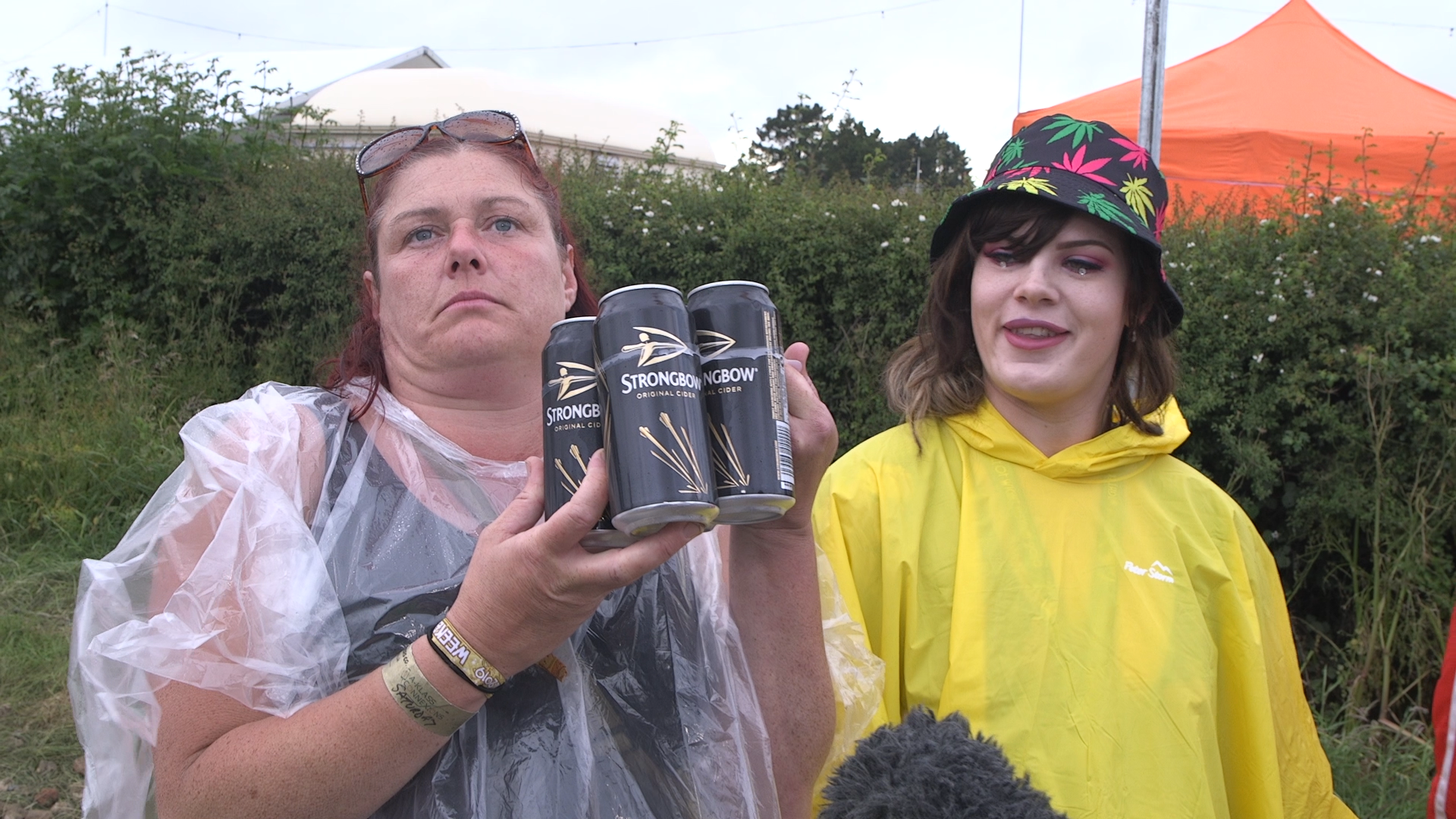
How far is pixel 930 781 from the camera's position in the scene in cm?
107

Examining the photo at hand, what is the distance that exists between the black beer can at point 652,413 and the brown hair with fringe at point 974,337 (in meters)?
1.02

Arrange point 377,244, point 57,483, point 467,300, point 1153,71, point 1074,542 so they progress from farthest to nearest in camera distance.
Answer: point 57,483
point 1153,71
point 1074,542
point 377,244
point 467,300

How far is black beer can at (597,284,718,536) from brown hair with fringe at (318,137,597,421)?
60 cm

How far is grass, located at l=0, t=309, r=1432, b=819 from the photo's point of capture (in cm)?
334

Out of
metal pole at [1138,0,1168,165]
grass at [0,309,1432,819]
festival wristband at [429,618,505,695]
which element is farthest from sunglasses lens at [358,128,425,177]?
metal pole at [1138,0,1168,165]

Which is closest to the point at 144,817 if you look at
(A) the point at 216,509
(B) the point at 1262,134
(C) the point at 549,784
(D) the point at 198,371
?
(A) the point at 216,509

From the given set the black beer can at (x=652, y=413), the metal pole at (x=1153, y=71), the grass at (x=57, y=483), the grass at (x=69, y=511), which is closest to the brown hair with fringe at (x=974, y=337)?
the black beer can at (x=652, y=413)

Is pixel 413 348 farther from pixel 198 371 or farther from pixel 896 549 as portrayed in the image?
pixel 198 371

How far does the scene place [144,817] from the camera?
1.42 meters

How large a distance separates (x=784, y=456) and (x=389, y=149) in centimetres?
98

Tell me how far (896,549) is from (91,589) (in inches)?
51.4

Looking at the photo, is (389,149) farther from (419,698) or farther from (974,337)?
(974,337)

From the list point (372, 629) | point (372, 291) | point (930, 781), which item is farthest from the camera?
point (372, 291)

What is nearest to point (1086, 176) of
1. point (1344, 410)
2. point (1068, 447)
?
point (1068, 447)
